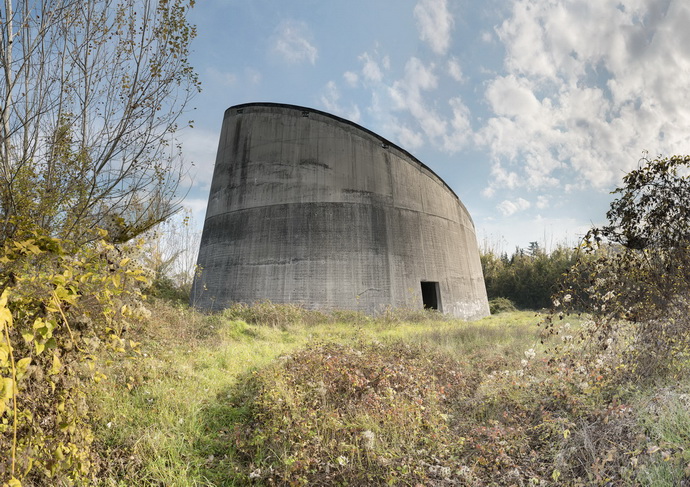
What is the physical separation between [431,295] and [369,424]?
12.9 metres

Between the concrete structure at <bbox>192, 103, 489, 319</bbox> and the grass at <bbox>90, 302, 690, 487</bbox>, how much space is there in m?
6.97

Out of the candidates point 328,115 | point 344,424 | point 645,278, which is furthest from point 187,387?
point 328,115

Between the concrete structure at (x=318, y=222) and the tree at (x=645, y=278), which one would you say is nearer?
the tree at (x=645, y=278)

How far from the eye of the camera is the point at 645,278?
15.8 feet

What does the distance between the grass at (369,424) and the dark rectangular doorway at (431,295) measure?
888cm

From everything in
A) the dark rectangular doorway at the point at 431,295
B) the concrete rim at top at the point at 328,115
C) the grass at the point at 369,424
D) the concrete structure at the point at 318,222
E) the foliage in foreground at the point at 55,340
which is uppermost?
the concrete rim at top at the point at 328,115

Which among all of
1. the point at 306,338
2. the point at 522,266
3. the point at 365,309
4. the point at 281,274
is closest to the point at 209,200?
the point at 281,274

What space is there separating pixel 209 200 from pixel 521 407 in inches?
565

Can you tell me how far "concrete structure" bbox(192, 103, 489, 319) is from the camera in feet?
43.1

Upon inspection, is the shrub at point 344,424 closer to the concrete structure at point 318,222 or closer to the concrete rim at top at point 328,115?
the concrete structure at point 318,222

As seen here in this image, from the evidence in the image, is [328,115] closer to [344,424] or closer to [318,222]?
[318,222]

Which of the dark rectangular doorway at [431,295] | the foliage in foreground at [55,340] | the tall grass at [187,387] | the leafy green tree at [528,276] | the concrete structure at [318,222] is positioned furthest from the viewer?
the leafy green tree at [528,276]

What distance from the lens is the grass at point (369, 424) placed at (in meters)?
3.24

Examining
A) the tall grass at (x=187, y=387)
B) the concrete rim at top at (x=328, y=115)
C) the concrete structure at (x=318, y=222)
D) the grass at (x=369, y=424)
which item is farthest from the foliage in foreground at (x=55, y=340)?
the concrete rim at top at (x=328, y=115)
